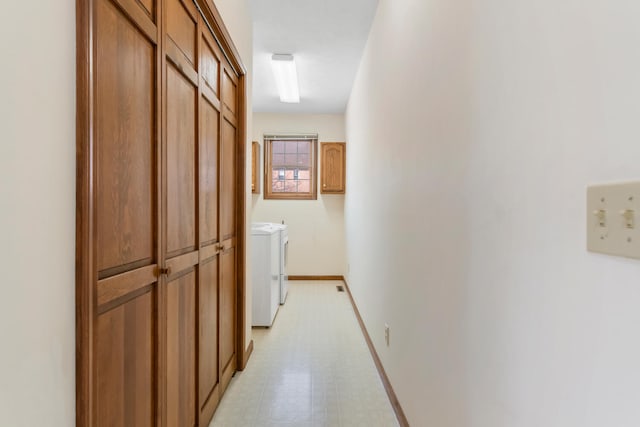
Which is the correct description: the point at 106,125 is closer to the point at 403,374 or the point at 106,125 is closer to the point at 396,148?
the point at 396,148

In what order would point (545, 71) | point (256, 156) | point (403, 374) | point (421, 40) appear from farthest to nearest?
point (256, 156), point (403, 374), point (421, 40), point (545, 71)

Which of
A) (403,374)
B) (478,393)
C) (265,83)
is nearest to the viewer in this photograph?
(478,393)

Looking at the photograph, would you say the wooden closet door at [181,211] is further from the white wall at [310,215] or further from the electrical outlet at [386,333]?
the white wall at [310,215]

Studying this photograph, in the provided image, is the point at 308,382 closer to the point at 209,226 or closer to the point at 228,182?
the point at 209,226

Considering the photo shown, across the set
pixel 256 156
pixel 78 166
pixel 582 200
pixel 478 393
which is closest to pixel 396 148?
Answer: pixel 478 393

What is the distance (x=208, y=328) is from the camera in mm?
1912

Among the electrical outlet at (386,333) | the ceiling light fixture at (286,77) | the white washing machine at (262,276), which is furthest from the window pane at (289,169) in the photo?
the electrical outlet at (386,333)

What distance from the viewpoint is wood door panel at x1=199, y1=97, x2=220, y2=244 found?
177 centimetres

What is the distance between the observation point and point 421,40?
163 cm

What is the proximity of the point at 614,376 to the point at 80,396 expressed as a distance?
1004mm

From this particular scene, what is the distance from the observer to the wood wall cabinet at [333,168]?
18.2 ft

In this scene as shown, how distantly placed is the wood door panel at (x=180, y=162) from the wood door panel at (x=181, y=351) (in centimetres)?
17

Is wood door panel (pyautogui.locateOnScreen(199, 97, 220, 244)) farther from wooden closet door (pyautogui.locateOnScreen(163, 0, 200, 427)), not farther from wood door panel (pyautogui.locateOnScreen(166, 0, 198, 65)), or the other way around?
wood door panel (pyautogui.locateOnScreen(166, 0, 198, 65))

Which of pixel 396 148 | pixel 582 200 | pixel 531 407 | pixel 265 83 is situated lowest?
pixel 531 407
